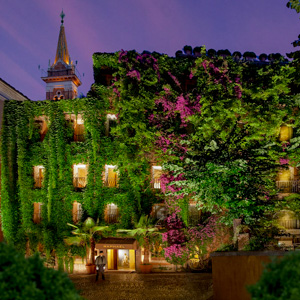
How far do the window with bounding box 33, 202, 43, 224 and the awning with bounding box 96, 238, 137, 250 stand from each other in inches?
215

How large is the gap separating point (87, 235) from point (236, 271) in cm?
1550

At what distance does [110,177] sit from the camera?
2623cm

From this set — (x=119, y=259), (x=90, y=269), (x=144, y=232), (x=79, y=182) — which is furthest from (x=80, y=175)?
(x=119, y=259)

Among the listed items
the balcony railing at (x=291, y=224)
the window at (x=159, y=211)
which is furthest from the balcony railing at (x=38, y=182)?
the balcony railing at (x=291, y=224)

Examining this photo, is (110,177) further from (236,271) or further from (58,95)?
(58,95)

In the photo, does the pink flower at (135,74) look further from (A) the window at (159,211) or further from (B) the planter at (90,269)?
(B) the planter at (90,269)

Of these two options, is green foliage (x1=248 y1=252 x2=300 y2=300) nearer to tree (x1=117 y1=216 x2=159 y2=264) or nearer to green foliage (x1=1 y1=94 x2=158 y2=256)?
tree (x1=117 y1=216 x2=159 y2=264)

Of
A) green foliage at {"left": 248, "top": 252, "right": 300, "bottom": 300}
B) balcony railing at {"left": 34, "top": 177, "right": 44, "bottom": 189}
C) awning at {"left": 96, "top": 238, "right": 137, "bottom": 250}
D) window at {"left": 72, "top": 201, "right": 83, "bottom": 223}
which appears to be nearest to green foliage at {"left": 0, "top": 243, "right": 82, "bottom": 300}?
green foliage at {"left": 248, "top": 252, "right": 300, "bottom": 300}

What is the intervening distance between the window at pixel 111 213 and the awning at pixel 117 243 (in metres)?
1.49

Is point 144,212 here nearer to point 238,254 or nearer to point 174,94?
point 174,94

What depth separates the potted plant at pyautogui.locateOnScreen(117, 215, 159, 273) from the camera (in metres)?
23.7

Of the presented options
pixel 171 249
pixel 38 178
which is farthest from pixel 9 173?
pixel 171 249

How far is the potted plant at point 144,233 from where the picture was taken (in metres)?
23.7

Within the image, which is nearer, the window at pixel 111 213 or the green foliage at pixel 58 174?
the green foliage at pixel 58 174
